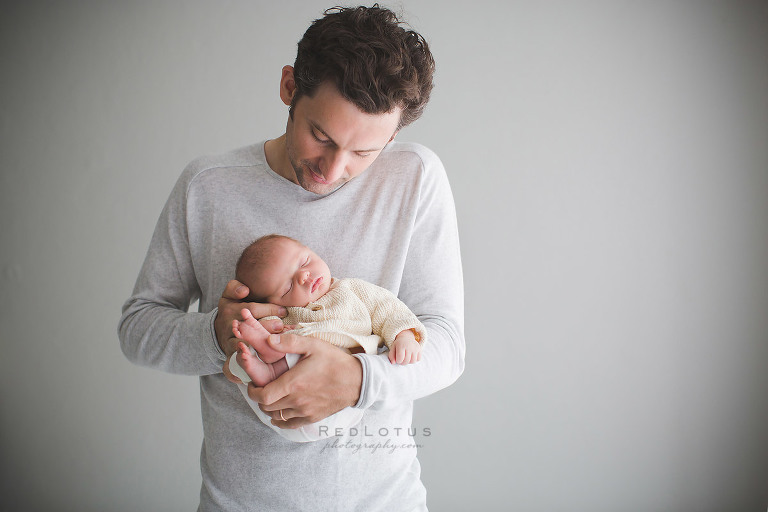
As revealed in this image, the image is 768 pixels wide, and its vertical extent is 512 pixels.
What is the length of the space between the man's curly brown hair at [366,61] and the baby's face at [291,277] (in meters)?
0.33

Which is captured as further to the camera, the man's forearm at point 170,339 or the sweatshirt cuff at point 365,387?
the man's forearm at point 170,339

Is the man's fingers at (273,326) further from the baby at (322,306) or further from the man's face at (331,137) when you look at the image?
the man's face at (331,137)

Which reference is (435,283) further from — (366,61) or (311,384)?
(366,61)

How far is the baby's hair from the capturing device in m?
1.17

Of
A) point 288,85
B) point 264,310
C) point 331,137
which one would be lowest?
point 264,310

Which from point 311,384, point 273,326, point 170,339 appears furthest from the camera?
point 170,339

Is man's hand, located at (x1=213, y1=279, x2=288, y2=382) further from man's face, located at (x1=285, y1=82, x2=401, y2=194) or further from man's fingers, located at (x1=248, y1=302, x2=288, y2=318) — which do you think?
man's face, located at (x1=285, y1=82, x2=401, y2=194)

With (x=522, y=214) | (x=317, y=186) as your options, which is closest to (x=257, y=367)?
(x=317, y=186)

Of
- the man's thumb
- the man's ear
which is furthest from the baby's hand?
the man's ear

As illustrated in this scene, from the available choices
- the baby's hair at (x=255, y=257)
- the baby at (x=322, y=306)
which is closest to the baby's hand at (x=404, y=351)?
the baby at (x=322, y=306)

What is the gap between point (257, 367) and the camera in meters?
1.02

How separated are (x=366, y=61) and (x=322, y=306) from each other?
1.66ft

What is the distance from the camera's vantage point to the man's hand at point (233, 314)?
3.59ft

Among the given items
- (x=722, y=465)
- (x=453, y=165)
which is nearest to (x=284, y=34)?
(x=453, y=165)
